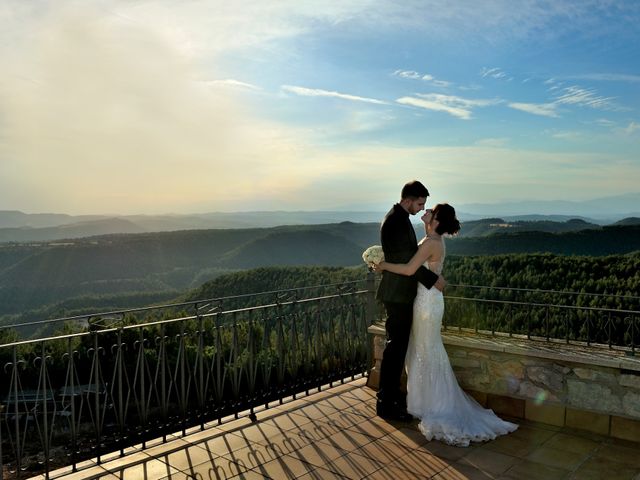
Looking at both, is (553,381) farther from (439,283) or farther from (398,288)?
(398,288)

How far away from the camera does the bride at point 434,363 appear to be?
4.19 meters

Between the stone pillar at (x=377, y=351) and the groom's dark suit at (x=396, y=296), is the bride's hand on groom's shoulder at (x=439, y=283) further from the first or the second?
the stone pillar at (x=377, y=351)

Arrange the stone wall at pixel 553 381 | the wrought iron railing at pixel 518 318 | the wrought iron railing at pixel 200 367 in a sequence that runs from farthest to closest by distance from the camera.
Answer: the wrought iron railing at pixel 518 318, the stone wall at pixel 553 381, the wrought iron railing at pixel 200 367

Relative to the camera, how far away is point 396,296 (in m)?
4.45

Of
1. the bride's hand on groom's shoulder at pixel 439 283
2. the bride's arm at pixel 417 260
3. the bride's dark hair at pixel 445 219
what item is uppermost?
the bride's dark hair at pixel 445 219

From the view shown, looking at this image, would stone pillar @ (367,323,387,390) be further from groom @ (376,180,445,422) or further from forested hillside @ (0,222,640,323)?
forested hillside @ (0,222,640,323)

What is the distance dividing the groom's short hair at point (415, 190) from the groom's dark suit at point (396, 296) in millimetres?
144

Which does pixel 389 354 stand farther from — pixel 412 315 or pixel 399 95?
pixel 399 95

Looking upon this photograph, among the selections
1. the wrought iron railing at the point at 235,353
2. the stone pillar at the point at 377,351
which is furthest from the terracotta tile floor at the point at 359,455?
the stone pillar at the point at 377,351

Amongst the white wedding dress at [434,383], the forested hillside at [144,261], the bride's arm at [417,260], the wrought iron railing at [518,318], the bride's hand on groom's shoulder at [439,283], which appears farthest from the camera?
the forested hillside at [144,261]

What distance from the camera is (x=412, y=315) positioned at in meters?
4.50

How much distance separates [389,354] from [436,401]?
1.77 feet

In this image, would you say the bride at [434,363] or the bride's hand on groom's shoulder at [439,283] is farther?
the bride's hand on groom's shoulder at [439,283]

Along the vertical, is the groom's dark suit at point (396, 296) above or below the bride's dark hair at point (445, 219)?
below
